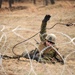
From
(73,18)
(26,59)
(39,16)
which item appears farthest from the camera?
(39,16)

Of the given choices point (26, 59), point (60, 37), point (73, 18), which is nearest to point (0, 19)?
point (73, 18)

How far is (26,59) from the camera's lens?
24.3ft

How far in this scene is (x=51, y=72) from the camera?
6613 mm

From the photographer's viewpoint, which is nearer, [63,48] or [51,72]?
[51,72]

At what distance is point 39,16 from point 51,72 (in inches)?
414

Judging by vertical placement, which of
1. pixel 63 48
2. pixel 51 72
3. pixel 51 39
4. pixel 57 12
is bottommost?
pixel 57 12

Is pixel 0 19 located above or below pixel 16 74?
below

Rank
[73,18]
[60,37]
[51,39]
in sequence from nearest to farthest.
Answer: [51,39], [60,37], [73,18]

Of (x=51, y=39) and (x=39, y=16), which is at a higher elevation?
(x=51, y=39)

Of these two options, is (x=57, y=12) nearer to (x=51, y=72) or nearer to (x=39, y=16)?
(x=39, y=16)

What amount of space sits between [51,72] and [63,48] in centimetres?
291

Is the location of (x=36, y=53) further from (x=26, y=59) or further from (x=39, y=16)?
(x=39, y=16)

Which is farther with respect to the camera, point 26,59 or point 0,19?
point 0,19

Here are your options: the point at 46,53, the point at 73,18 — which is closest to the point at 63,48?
the point at 46,53
